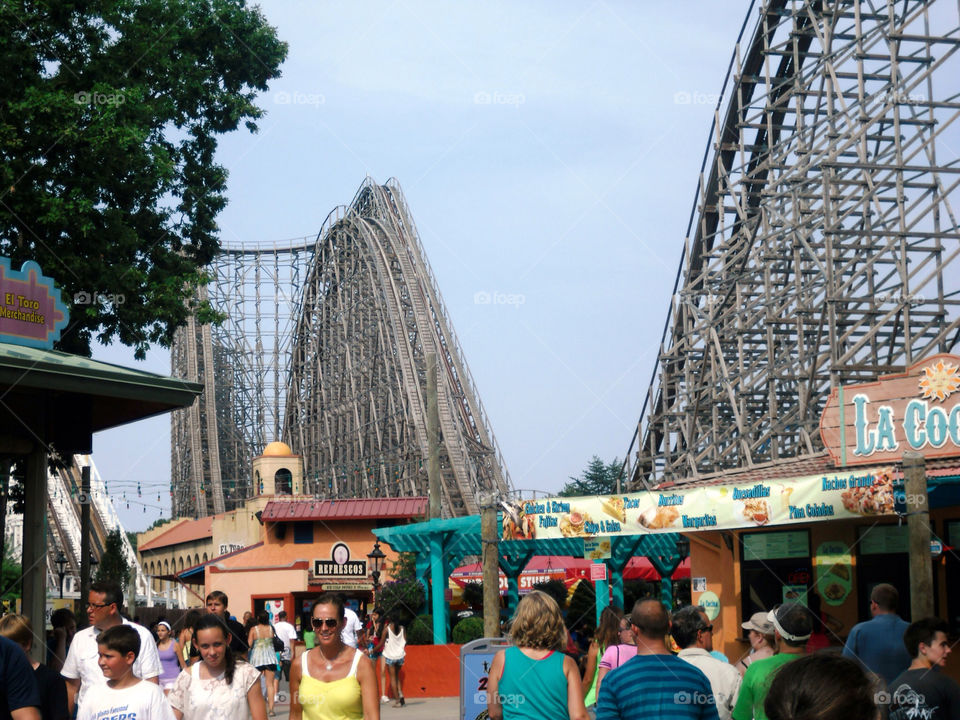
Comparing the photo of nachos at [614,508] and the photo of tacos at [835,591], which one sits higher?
the photo of nachos at [614,508]

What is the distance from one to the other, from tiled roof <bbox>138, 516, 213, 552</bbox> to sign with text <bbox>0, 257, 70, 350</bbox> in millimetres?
34112

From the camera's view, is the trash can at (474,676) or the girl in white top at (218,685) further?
the trash can at (474,676)

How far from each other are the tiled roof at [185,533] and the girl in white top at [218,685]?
3882 centimetres

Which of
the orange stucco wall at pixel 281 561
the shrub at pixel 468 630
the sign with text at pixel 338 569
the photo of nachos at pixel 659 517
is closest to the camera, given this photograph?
the photo of nachos at pixel 659 517

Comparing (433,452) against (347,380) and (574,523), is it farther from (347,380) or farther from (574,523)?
(347,380)

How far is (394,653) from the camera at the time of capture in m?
15.0

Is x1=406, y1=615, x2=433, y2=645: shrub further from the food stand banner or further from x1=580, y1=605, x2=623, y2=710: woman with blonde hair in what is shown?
x1=580, y1=605, x2=623, y2=710: woman with blonde hair

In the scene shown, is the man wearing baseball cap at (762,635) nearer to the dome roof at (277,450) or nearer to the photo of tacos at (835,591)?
the photo of tacos at (835,591)

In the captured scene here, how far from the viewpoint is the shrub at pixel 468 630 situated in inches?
671

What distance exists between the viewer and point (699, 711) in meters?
4.43

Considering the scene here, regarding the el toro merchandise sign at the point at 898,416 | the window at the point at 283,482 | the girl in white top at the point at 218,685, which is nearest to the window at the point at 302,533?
the window at the point at 283,482

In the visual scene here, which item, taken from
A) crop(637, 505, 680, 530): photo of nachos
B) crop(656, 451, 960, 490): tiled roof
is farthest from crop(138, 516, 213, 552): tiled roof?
crop(637, 505, 680, 530): photo of nachos

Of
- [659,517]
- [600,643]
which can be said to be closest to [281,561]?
[659,517]

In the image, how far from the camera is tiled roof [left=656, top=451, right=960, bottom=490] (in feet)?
38.0
